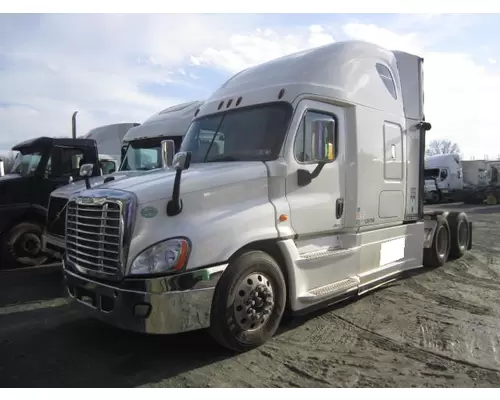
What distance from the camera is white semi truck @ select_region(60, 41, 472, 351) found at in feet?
13.4

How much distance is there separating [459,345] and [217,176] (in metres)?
3.15

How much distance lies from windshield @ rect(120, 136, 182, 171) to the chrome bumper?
238 inches

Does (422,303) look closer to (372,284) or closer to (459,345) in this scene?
(372,284)

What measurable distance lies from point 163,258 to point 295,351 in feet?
5.60

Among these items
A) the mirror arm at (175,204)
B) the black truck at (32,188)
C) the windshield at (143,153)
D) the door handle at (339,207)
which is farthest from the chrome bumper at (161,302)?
the windshield at (143,153)

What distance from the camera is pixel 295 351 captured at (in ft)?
14.9

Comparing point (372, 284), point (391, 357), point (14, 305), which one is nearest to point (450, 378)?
point (391, 357)

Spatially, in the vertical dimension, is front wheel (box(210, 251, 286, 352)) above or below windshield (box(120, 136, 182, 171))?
below

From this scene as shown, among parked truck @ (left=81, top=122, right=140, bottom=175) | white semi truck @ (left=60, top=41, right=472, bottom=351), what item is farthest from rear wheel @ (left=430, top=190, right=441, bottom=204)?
white semi truck @ (left=60, top=41, right=472, bottom=351)

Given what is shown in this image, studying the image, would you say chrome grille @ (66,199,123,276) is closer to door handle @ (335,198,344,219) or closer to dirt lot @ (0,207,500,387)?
dirt lot @ (0,207,500,387)

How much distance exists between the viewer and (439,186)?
1194 inches

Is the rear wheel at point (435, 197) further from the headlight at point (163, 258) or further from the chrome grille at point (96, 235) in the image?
the headlight at point (163, 258)

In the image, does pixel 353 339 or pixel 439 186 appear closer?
pixel 353 339

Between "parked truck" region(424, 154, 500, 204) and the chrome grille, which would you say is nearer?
the chrome grille
